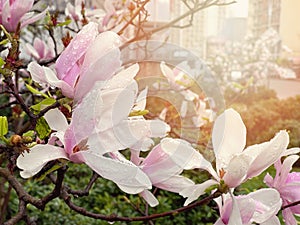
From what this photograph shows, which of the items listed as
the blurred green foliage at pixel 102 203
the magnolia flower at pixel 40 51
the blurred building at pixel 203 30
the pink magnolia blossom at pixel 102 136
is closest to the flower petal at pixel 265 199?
the pink magnolia blossom at pixel 102 136

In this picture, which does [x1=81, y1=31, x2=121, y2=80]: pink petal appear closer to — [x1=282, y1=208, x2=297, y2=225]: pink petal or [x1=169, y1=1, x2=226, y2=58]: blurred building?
[x1=282, y1=208, x2=297, y2=225]: pink petal

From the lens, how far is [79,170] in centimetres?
324

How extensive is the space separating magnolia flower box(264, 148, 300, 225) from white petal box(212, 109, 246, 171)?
80 mm

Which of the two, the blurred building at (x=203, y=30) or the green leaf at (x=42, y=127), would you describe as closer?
the green leaf at (x=42, y=127)

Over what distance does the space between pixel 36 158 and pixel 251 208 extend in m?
0.26

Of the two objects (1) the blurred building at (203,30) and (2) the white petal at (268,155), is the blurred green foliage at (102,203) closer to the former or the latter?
(2) the white petal at (268,155)

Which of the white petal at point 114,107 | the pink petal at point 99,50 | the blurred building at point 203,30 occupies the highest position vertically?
the pink petal at point 99,50

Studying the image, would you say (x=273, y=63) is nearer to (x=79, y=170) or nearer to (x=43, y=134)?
(x=79, y=170)

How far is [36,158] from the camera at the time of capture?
62 centimetres

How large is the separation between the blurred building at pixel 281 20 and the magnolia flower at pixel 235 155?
8420 mm

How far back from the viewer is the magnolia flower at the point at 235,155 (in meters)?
0.64

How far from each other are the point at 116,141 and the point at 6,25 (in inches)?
14.4

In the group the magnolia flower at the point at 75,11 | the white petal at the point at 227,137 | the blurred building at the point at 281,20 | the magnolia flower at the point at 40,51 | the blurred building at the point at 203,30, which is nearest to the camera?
the white petal at the point at 227,137

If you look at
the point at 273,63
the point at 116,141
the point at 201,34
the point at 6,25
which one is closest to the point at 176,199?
the point at 6,25
